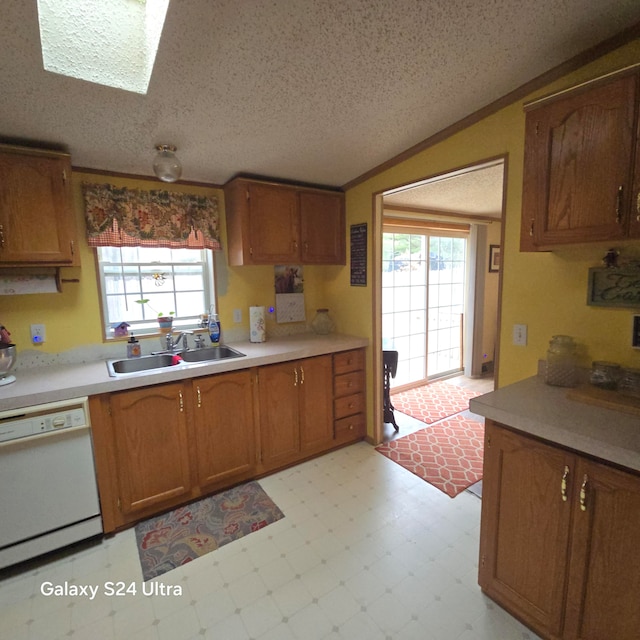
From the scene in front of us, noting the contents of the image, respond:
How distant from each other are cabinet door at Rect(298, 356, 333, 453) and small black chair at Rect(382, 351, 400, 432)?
0.61 m

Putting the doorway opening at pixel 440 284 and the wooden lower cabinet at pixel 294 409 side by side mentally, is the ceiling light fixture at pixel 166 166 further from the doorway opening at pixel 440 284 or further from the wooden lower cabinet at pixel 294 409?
the doorway opening at pixel 440 284

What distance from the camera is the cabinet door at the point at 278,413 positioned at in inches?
93.2

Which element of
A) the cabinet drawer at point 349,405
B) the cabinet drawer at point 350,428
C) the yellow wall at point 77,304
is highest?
the yellow wall at point 77,304

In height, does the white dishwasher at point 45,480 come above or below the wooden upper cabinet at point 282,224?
below

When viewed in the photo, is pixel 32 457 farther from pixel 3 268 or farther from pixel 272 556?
pixel 272 556

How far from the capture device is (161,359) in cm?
238

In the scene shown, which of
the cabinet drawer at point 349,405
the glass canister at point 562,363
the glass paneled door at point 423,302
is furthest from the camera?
the glass paneled door at point 423,302

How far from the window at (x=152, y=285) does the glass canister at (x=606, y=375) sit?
2.47 metres

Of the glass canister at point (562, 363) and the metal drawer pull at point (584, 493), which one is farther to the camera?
the glass canister at point (562, 363)

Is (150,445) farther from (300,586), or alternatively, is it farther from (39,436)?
(300,586)

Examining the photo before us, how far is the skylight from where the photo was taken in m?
1.28

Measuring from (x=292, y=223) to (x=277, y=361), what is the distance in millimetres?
1106

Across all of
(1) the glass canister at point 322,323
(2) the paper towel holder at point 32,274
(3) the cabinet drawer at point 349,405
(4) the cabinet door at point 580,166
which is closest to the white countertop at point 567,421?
(4) the cabinet door at point 580,166

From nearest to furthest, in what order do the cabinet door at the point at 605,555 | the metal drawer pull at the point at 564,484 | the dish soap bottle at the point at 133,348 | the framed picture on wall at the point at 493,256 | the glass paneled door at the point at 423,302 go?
1. the cabinet door at the point at 605,555
2. the metal drawer pull at the point at 564,484
3. the dish soap bottle at the point at 133,348
4. the glass paneled door at the point at 423,302
5. the framed picture on wall at the point at 493,256
